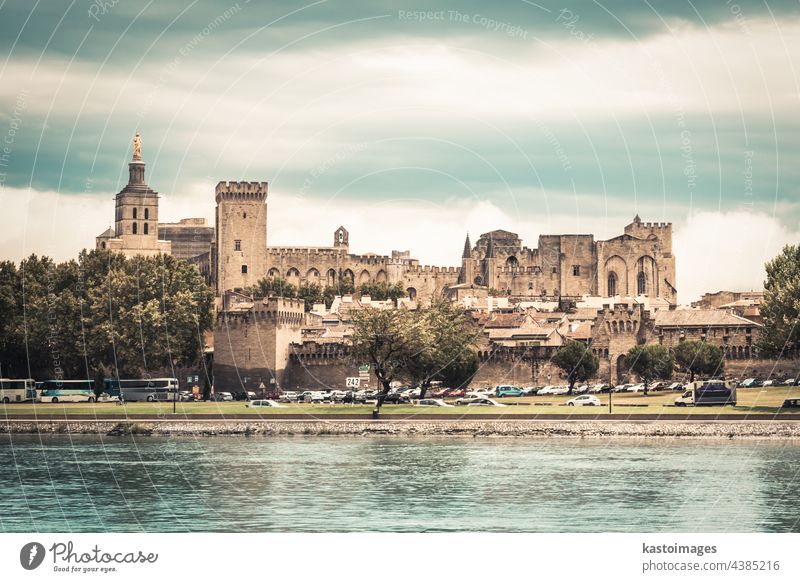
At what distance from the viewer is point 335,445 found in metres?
76.8

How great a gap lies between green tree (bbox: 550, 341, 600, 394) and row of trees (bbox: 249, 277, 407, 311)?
4246 centimetres

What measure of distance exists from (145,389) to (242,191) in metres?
62.1

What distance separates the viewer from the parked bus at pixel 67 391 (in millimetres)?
96375

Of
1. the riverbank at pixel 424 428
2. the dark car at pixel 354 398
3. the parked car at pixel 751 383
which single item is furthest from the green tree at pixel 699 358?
→ the riverbank at pixel 424 428

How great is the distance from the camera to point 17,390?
97625 millimetres

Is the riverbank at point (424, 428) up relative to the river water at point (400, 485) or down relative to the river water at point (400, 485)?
up

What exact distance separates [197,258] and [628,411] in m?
88.5

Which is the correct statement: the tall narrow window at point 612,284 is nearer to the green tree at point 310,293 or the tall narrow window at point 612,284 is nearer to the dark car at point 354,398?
the green tree at point 310,293

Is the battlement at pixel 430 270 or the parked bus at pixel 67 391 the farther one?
the battlement at pixel 430 270

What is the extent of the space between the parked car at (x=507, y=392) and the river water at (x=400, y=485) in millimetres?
20832

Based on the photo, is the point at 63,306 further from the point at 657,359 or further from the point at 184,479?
the point at 184,479

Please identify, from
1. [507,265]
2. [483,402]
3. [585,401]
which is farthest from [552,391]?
[507,265]
